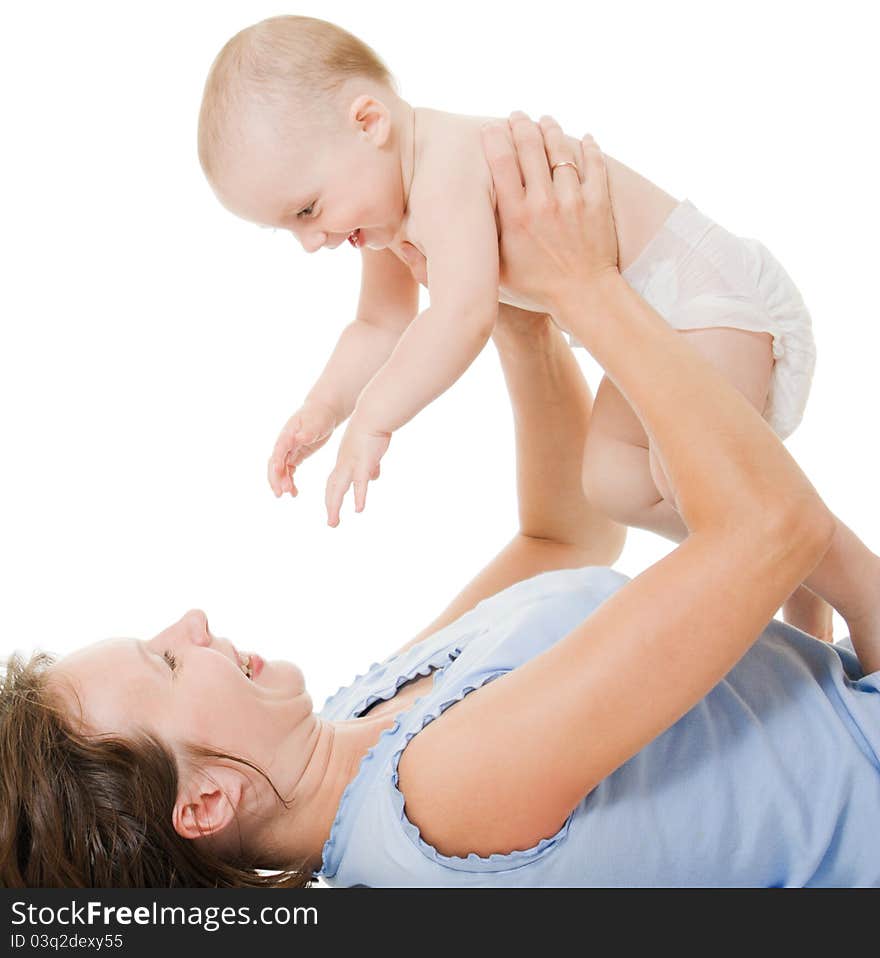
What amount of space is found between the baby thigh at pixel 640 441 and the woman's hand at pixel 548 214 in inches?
7.6

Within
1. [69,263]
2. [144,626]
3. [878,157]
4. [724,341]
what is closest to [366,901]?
[724,341]

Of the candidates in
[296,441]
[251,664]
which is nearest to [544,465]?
[296,441]

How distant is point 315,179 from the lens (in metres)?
1.54

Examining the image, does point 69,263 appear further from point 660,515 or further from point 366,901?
point 366,901

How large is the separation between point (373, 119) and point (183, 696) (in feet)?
2.46

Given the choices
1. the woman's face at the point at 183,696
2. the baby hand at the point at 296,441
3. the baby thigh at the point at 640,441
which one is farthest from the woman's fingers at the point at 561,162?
the woman's face at the point at 183,696

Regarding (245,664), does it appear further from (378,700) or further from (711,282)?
(711,282)

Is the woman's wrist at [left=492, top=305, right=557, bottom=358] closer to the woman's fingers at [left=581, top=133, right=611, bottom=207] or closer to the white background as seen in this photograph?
the woman's fingers at [left=581, top=133, right=611, bottom=207]

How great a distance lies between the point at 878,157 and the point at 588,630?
2615 mm

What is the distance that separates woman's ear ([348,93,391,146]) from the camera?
1.55m

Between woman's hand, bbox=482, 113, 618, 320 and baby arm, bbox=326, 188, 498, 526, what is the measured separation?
0.12 feet

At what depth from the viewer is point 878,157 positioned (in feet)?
11.2

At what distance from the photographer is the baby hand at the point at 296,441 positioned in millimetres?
1755

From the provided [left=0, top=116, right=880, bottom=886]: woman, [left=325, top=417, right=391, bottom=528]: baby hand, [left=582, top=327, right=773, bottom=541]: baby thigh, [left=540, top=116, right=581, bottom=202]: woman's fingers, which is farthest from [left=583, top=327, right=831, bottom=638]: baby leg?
[left=325, top=417, right=391, bottom=528]: baby hand
